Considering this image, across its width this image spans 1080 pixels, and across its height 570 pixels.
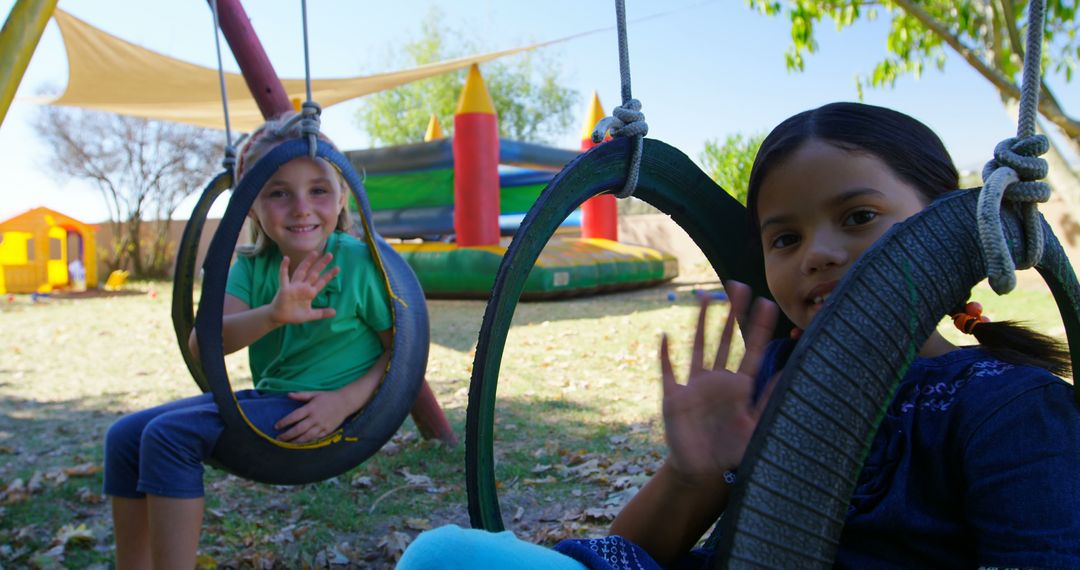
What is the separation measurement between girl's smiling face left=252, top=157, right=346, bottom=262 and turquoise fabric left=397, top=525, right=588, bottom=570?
1.68 meters

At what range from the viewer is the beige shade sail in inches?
312

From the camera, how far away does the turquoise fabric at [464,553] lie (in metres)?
0.88

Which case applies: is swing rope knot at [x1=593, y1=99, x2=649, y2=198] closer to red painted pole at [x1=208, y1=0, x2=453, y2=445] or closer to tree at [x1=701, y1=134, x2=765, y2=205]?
red painted pole at [x1=208, y1=0, x2=453, y2=445]

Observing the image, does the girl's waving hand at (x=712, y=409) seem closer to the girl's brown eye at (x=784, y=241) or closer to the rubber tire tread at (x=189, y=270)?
the girl's brown eye at (x=784, y=241)

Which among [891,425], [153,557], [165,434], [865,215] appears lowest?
[153,557]

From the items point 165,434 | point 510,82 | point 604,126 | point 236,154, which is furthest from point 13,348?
point 510,82

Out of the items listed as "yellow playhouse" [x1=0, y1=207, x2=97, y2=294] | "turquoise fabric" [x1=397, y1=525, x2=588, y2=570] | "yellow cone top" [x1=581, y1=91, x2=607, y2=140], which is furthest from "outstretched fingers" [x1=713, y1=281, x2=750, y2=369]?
"yellow playhouse" [x1=0, y1=207, x2=97, y2=294]

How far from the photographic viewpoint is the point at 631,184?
132 cm

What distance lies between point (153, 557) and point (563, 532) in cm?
129

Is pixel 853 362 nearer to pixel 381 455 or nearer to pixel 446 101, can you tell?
pixel 381 455

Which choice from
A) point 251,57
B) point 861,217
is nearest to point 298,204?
point 251,57

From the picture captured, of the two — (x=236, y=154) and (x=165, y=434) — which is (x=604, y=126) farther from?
(x=236, y=154)

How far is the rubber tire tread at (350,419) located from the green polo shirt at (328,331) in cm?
7

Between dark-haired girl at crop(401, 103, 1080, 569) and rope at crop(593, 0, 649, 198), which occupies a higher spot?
rope at crop(593, 0, 649, 198)
